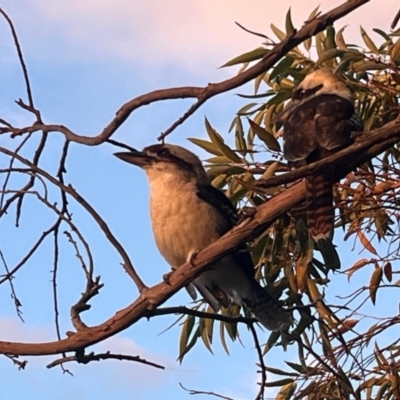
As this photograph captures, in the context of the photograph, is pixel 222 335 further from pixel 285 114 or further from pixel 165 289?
pixel 165 289

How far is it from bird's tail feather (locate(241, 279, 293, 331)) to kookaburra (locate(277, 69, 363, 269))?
0.85 ft

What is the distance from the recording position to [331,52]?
3.16 m

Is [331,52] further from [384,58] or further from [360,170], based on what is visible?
[360,170]

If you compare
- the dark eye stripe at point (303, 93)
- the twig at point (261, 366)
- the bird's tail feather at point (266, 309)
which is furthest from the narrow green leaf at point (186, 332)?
the twig at point (261, 366)

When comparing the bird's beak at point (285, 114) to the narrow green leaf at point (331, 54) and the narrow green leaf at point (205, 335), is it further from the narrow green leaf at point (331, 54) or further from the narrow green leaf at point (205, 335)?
the narrow green leaf at point (205, 335)

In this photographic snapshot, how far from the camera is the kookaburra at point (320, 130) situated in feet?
8.73

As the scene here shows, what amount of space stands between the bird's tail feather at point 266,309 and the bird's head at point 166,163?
1.51 ft

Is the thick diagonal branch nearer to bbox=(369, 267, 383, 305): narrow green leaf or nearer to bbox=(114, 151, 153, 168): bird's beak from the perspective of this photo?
bbox=(369, 267, 383, 305): narrow green leaf

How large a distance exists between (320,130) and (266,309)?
763mm

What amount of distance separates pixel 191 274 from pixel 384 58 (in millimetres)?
1369

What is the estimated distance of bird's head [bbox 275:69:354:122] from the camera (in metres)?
3.21

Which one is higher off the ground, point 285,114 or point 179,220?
point 285,114

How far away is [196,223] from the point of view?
3191 mm

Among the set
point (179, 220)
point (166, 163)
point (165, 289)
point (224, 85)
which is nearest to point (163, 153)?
point (166, 163)
